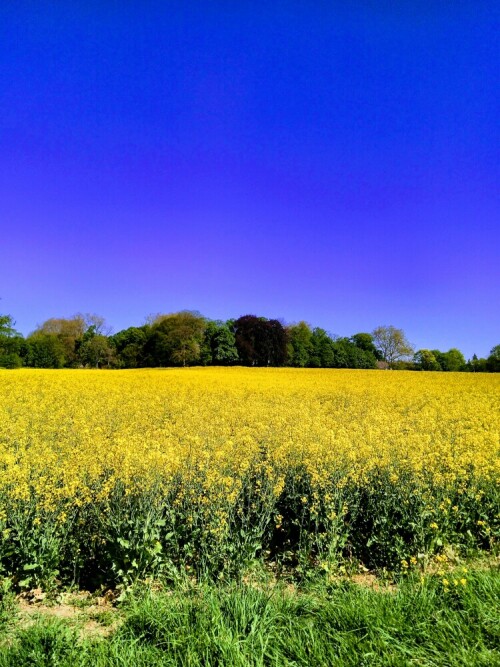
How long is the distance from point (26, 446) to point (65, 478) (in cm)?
451

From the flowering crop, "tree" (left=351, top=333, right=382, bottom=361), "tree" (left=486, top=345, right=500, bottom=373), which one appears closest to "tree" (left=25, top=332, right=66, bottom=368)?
"tree" (left=351, top=333, right=382, bottom=361)

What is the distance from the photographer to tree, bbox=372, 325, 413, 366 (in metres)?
75.0

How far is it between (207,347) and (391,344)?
3528cm

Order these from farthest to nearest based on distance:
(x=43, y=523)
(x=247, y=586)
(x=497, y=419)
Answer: (x=497, y=419), (x=43, y=523), (x=247, y=586)

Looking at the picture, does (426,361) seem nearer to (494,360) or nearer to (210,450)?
(494,360)

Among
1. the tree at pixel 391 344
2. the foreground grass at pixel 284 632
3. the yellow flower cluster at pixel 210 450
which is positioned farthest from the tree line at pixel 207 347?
the foreground grass at pixel 284 632

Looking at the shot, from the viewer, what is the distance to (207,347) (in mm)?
63812

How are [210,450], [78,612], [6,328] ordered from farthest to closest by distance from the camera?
[6,328], [210,450], [78,612]

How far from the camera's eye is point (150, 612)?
3561mm

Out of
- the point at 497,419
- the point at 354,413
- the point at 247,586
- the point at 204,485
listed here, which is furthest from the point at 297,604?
the point at 497,419

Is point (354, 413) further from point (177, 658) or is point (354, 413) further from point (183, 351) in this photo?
point (183, 351)

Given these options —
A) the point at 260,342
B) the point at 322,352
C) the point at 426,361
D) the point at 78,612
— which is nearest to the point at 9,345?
the point at 260,342

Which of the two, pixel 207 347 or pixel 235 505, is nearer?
pixel 235 505

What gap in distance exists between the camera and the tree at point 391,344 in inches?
2953
